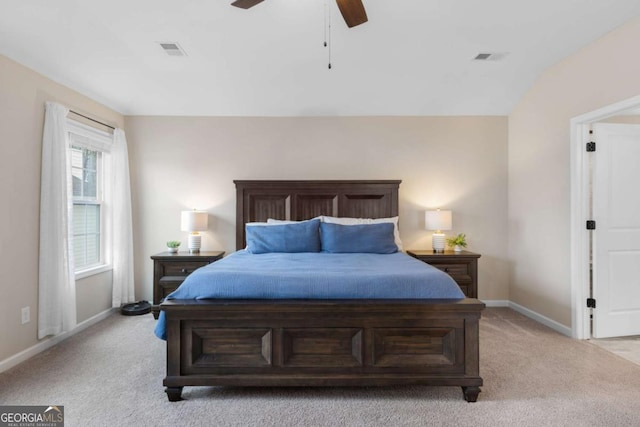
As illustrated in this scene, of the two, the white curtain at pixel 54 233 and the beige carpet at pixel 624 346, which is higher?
the white curtain at pixel 54 233

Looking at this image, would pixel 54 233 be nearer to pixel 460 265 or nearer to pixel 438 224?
pixel 438 224

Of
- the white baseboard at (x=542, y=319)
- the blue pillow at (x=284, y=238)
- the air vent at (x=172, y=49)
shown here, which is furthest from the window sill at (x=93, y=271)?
the white baseboard at (x=542, y=319)

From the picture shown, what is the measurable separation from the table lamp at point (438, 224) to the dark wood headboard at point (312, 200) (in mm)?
408

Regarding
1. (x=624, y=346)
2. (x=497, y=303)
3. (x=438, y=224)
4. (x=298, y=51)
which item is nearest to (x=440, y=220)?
(x=438, y=224)

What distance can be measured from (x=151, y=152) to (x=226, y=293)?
2.87 metres

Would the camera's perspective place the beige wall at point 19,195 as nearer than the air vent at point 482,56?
Yes

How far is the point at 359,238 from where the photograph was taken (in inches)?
133

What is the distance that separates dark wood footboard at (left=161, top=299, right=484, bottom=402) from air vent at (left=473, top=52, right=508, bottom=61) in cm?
252

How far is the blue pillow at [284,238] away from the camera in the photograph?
3398 millimetres

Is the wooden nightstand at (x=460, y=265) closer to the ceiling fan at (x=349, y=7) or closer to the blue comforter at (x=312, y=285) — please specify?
the blue comforter at (x=312, y=285)

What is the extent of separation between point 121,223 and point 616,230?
520 centimetres

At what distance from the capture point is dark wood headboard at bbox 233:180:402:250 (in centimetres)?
405

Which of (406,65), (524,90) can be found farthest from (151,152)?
(524,90)

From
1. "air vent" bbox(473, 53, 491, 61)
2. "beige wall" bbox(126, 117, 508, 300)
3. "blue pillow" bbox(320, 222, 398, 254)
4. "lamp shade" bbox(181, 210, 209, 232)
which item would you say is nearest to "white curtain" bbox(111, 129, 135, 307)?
"beige wall" bbox(126, 117, 508, 300)
